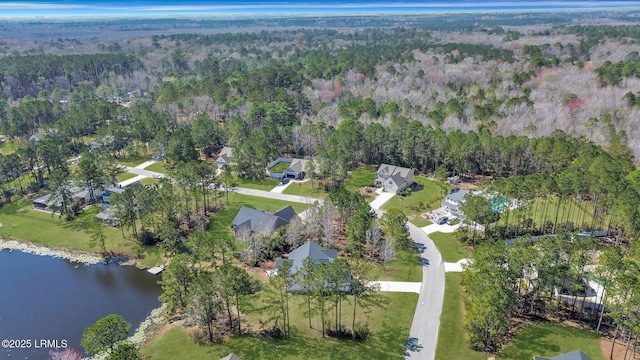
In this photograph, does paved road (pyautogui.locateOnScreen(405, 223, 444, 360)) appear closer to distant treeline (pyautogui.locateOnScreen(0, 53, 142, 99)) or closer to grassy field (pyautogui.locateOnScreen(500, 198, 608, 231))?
grassy field (pyautogui.locateOnScreen(500, 198, 608, 231))

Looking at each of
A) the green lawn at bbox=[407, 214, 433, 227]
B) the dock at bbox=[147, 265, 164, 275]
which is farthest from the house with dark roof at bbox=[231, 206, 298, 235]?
the green lawn at bbox=[407, 214, 433, 227]

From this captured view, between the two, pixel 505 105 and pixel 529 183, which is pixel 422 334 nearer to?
pixel 529 183

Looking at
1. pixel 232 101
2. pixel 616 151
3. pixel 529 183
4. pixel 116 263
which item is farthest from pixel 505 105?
pixel 116 263

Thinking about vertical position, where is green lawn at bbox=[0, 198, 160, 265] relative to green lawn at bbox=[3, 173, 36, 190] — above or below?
below

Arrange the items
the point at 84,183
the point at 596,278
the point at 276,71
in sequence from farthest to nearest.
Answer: the point at 276,71 → the point at 84,183 → the point at 596,278

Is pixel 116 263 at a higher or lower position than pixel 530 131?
lower

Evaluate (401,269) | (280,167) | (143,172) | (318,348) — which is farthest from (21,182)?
(401,269)
